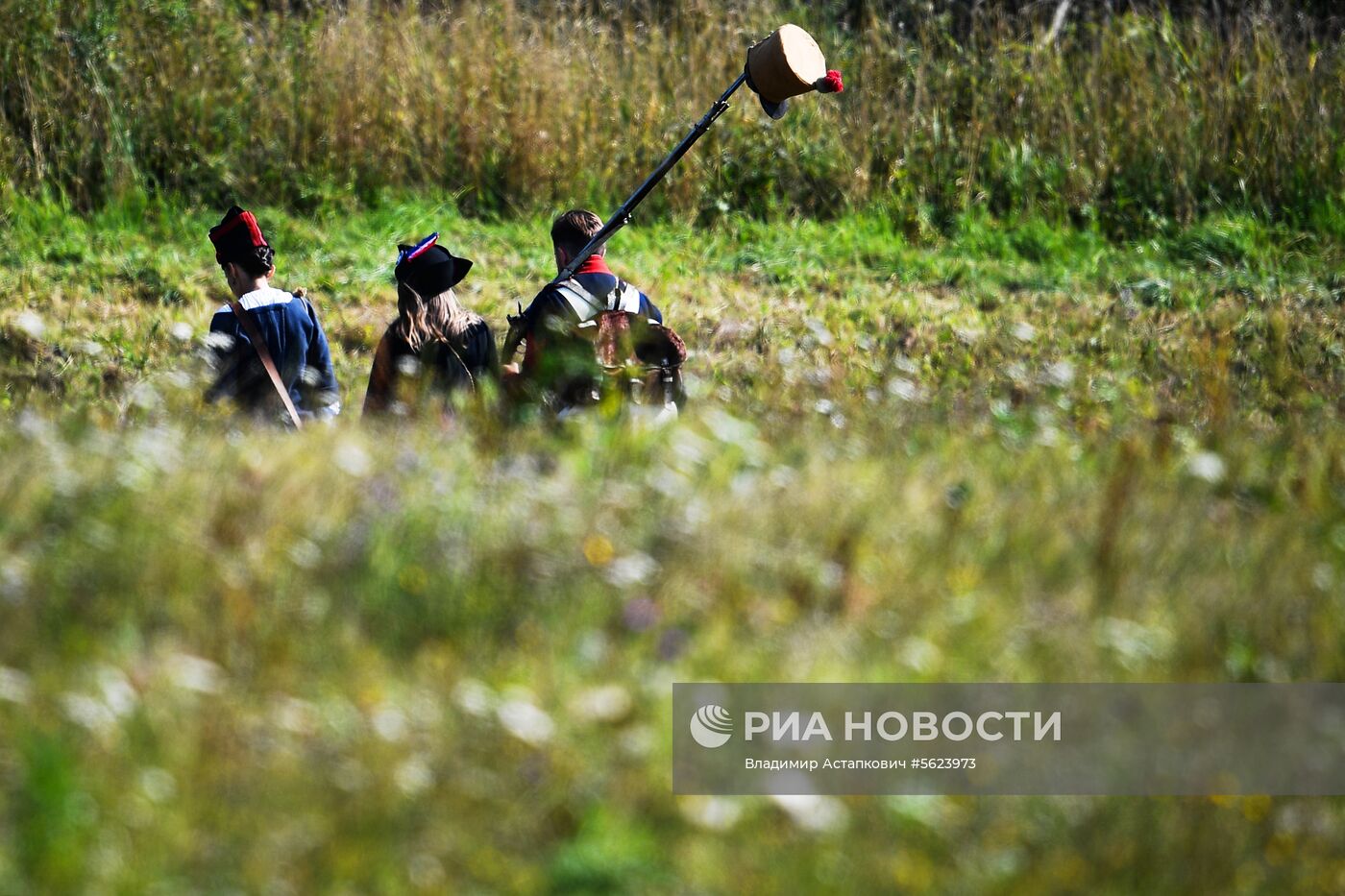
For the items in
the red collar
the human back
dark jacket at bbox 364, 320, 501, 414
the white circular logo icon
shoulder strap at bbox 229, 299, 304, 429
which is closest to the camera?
the white circular logo icon

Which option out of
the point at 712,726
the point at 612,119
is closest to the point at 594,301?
the point at 712,726

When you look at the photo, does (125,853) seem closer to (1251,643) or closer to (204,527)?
(204,527)

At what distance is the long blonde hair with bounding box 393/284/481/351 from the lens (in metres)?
5.61

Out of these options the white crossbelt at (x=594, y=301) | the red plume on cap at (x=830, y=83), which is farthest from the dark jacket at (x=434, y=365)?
the red plume on cap at (x=830, y=83)

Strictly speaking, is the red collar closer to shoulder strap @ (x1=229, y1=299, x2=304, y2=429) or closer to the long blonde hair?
the long blonde hair

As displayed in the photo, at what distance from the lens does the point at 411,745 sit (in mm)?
2918

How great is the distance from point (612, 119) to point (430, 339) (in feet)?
17.9

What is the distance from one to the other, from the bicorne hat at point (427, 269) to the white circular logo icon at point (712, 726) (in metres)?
2.89

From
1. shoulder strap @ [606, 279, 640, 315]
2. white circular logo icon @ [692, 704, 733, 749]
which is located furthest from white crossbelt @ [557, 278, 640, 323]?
white circular logo icon @ [692, 704, 733, 749]

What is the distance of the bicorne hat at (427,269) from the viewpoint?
221 inches

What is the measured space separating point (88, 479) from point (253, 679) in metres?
0.91

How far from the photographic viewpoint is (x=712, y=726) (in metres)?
3.09

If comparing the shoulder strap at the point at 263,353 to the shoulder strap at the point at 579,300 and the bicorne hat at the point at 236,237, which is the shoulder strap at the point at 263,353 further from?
the shoulder strap at the point at 579,300

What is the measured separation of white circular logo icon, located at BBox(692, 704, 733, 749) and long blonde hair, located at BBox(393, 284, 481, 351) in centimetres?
281
